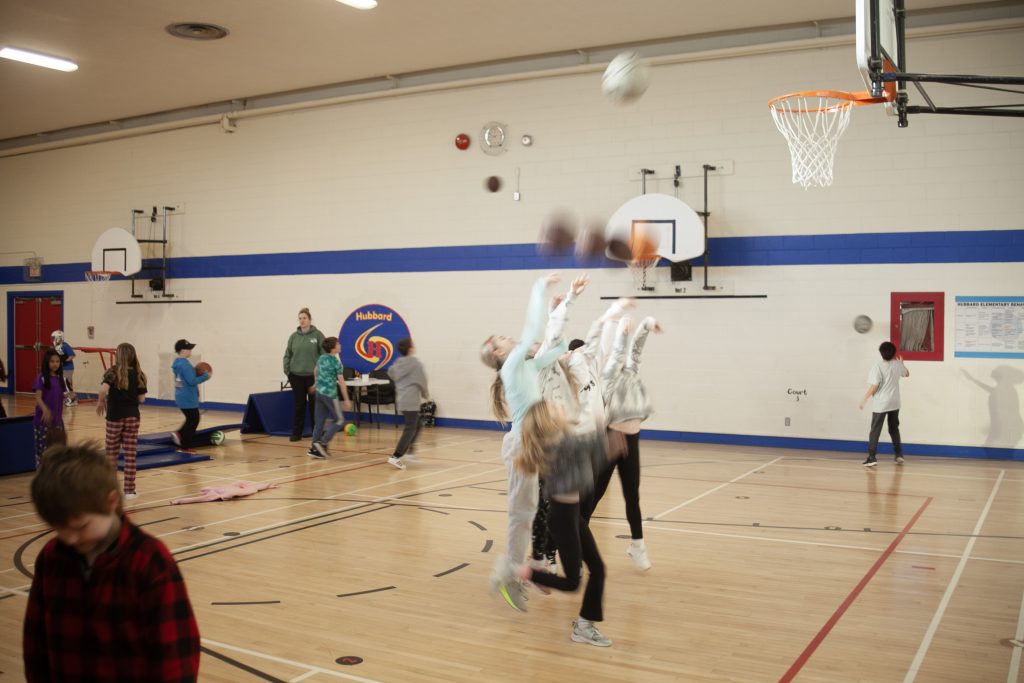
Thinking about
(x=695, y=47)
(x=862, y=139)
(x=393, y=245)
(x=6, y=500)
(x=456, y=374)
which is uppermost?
(x=695, y=47)

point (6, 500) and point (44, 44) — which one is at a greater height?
point (44, 44)

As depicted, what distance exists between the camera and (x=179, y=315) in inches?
759

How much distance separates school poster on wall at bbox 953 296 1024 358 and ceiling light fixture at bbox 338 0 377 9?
922cm

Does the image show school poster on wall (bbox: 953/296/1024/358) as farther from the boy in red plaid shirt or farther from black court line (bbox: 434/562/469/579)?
the boy in red plaid shirt

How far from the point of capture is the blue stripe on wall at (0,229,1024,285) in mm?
12078

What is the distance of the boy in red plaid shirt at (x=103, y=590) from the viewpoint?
2.22 meters

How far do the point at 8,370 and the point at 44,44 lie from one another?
11.1 metres

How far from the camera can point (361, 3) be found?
39.9ft

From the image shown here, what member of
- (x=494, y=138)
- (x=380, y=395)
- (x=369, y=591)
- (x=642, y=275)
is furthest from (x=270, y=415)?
(x=369, y=591)

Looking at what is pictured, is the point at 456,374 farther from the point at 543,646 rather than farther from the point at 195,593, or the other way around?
the point at 543,646

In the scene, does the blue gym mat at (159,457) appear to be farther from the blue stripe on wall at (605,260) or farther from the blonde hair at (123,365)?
the blue stripe on wall at (605,260)

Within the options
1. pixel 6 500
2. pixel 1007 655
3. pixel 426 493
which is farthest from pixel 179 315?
pixel 1007 655

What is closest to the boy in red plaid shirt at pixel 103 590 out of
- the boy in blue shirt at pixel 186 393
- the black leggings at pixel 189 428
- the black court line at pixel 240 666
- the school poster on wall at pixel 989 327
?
the black court line at pixel 240 666

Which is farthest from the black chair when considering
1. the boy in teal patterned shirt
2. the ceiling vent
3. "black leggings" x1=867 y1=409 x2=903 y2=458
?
"black leggings" x1=867 y1=409 x2=903 y2=458
